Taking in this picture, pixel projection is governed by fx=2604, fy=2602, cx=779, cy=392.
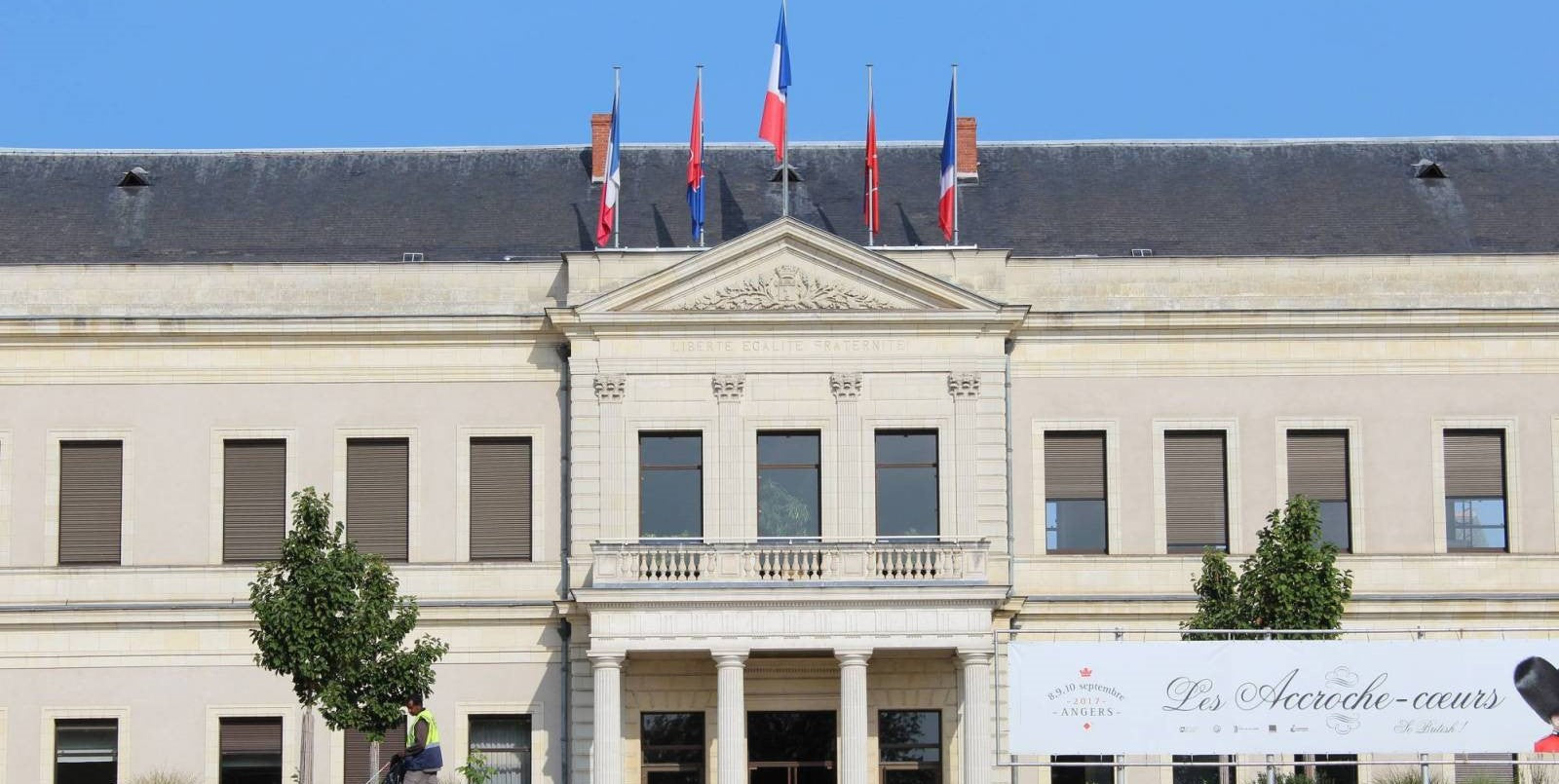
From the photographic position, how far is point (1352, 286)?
135 ft

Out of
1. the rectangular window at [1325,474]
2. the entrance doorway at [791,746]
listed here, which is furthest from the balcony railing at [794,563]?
the rectangular window at [1325,474]

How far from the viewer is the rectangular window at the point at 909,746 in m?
39.8

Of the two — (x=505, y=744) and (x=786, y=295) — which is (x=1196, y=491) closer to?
(x=786, y=295)

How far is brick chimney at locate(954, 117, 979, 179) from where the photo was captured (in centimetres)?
4459

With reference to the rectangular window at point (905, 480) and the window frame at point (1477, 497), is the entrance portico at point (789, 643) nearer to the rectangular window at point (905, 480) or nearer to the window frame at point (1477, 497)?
the rectangular window at point (905, 480)

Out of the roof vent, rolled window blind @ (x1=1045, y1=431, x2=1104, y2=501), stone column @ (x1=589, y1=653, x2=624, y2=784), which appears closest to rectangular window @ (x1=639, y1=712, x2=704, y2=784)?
stone column @ (x1=589, y1=653, x2=624, y2=784)

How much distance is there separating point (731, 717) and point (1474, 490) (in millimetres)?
12465

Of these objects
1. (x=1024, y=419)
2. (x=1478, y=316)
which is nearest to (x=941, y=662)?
(x=1024, y=419)

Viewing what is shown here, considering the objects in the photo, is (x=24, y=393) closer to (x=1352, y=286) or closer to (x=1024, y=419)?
(x=1024, y=419)

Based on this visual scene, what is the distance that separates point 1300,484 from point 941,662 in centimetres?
648

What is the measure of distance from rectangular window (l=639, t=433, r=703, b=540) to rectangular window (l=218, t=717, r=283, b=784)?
6.66m

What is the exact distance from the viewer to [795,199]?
4434cm

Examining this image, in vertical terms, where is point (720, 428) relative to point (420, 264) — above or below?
below

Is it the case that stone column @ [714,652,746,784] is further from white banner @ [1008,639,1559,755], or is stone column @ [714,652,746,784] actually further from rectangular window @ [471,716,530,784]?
white banner @ [1008,639,1559,755]
